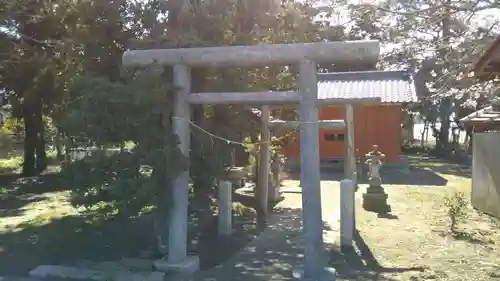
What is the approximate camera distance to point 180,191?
7090 mm

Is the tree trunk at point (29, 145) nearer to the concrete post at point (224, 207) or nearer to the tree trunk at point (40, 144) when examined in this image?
the tree trunk at point (40, 144)

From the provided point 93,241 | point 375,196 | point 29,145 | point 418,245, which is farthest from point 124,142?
point 29,145

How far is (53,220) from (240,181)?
7063mm

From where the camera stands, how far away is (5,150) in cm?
2783

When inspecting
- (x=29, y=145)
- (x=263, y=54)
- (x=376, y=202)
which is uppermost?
(x=263, y=54)

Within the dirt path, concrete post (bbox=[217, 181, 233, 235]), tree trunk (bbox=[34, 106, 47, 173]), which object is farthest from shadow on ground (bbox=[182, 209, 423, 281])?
tree trunk (bbox=[34, 106, 47, 173])

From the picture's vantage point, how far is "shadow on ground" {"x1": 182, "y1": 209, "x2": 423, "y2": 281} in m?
6.82

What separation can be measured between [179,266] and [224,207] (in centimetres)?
271

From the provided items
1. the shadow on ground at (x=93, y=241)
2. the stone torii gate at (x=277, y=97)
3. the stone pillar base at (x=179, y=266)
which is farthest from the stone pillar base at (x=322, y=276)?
the shadow on ground at (x=93, y=241)

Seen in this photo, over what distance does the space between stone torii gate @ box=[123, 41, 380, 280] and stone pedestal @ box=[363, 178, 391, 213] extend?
17.4ft

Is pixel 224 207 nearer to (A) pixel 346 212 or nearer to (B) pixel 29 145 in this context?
(A) pixel 346 212

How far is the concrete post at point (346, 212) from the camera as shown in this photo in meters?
8.30

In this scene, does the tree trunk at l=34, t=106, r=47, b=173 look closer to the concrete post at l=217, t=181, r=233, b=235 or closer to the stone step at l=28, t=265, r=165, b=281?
the concrete post at l=217, t=181, r=233, b=235

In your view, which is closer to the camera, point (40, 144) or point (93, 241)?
point (93, 241)
